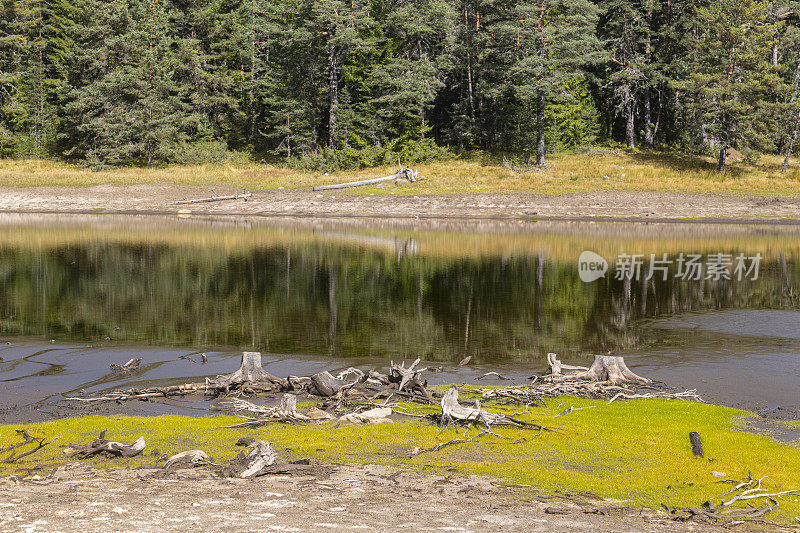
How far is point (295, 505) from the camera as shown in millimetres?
7094

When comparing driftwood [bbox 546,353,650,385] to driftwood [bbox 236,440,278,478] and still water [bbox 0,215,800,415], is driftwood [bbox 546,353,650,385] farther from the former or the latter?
driftwood [bbox 236,440,278,478]

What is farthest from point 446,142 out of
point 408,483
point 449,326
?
point 408,483

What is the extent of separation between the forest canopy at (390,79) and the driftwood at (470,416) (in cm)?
5594

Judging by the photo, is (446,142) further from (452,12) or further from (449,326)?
(449,326)

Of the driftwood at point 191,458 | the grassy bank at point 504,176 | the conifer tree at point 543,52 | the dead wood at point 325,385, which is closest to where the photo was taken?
the driftwood at point 191,458

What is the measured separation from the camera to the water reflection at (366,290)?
17703 millimetres

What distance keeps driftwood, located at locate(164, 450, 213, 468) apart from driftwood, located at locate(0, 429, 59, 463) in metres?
1.83

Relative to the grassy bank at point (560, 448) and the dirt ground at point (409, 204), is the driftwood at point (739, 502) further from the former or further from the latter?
the dirt ground at point (409, 204)

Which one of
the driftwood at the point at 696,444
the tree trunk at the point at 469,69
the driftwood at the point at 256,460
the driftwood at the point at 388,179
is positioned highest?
the tree trunk at the point at 469,69

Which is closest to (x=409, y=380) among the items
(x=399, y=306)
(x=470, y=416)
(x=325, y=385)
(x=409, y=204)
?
(x=325, y=385)

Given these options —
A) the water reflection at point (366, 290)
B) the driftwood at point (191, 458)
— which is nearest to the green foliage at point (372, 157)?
the water reflection at point (366, 290)

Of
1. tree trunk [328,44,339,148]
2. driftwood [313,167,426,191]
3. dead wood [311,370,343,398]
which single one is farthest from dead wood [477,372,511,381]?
tree trunk [328,44,339,148]

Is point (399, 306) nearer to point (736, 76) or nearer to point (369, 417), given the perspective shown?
point (369, 417)

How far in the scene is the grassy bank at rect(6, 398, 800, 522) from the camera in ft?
26.6
